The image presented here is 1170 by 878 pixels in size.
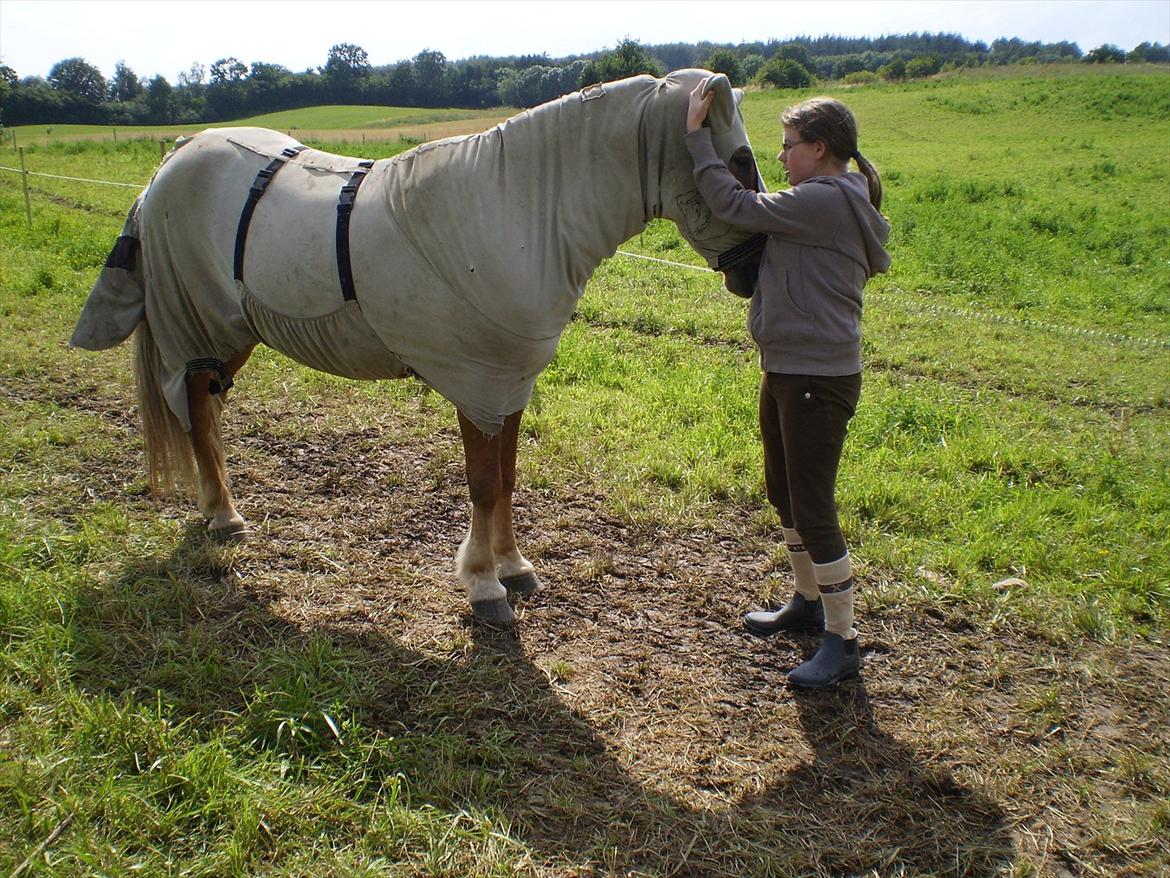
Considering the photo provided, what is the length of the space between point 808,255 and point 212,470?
2.73 metres

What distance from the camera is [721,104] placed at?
260cm

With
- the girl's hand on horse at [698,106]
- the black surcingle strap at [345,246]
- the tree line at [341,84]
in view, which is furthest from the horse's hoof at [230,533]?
the tree line at [341,84]

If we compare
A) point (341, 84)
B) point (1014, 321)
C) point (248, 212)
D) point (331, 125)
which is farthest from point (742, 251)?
point (341, 84)

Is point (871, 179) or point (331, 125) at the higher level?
point (331, 125)

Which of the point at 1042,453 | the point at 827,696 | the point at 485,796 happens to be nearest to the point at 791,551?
the point at 827,696

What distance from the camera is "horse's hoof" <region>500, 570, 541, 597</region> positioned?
3.53 metres

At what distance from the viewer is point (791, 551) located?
126 inches

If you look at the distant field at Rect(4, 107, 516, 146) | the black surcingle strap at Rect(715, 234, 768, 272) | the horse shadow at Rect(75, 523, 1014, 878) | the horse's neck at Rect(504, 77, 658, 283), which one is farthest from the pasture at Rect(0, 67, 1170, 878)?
the distant field at Rect(4, 107, 516, 146)

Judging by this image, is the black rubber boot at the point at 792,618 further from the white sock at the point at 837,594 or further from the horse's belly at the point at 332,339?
the horse's belly at the point at 332,339

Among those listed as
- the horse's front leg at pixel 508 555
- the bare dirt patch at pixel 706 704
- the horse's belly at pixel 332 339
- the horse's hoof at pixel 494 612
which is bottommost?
the bare dirt patch at pixel 706 704

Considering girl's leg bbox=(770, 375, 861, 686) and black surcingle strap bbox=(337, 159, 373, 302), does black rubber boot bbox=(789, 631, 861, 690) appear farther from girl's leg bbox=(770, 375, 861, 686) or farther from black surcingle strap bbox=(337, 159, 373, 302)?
black surcingle strap bbox=(337, 159, 373, 302)

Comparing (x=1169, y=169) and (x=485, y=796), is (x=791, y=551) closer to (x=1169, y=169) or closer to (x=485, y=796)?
(x=485, y=796)

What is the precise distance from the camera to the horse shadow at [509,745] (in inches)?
89.8

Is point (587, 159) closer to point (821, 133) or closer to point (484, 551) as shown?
point (821, 133)
